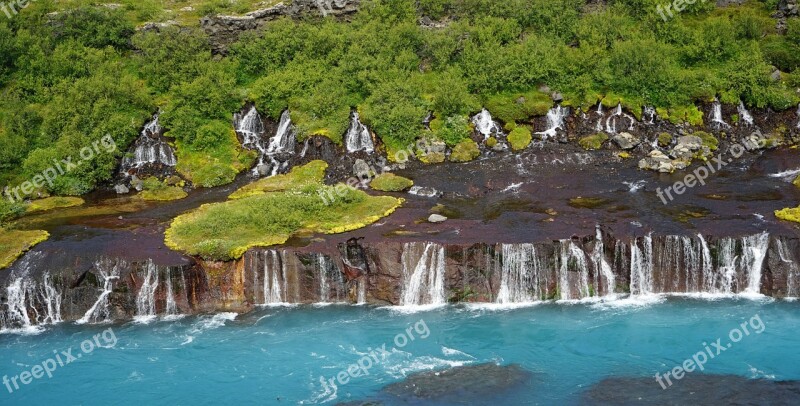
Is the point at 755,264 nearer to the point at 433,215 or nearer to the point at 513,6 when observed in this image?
the point at 433,215

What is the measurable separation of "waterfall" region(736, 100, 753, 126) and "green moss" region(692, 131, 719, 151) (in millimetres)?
3126

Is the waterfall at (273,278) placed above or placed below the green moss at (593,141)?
below

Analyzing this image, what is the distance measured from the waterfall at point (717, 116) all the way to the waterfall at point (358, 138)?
2329 centimetres

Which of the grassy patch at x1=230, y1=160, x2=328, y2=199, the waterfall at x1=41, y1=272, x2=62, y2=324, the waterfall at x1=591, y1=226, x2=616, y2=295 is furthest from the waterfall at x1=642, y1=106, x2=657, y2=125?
the waterfall at x1=41, y1=272, x2=62, y2=324

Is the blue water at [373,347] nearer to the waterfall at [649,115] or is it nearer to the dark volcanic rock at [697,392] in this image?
the dark volcanic rock at [697,392]

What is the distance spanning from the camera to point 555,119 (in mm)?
51281

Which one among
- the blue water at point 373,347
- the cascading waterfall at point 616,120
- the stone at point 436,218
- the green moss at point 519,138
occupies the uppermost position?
the cascading waterfall at point 616,120

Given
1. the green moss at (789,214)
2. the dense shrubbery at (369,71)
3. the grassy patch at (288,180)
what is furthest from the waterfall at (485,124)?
the green moss at (789,214)

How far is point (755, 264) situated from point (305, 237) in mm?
21772

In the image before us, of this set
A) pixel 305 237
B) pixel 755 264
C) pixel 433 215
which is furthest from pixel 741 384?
pixel 305 237

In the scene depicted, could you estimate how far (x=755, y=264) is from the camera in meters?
35.1

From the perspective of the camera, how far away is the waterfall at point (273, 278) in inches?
1422

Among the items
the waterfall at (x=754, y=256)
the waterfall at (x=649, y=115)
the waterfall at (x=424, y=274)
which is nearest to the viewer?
the waterfall at (x=754, y=256)

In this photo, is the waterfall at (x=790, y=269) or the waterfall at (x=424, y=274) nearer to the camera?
the waterfall at (x=790, y=269)
